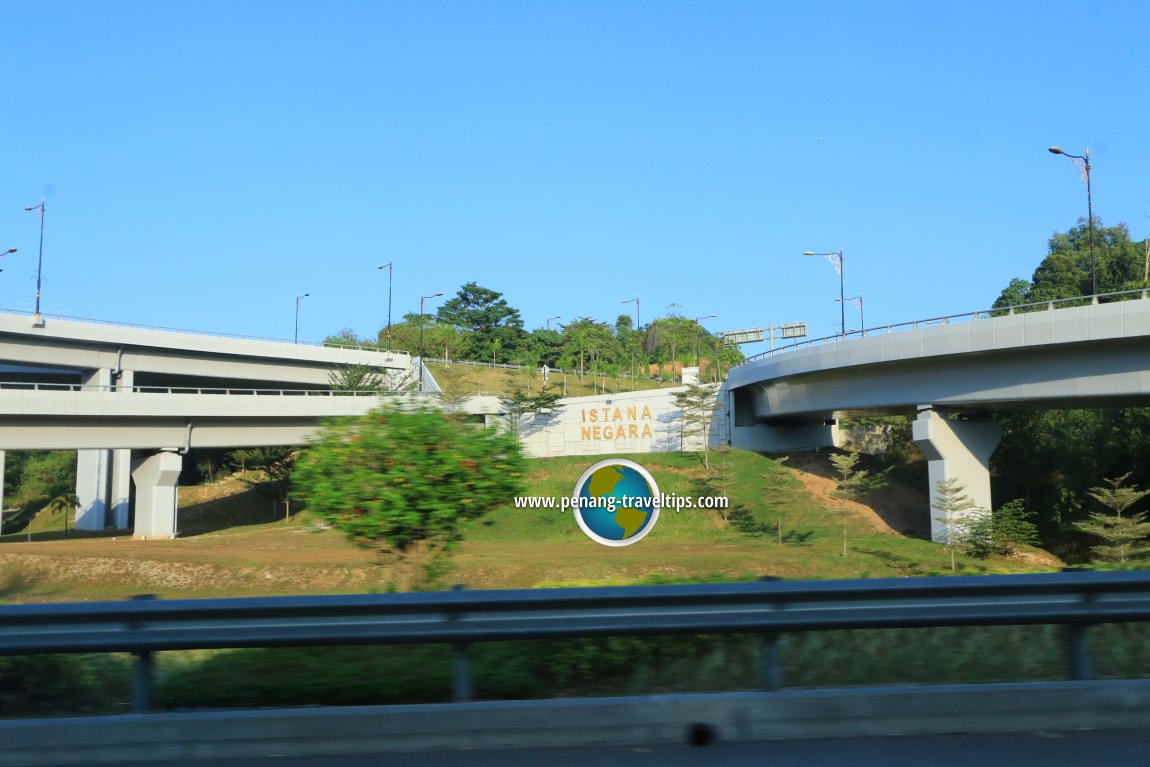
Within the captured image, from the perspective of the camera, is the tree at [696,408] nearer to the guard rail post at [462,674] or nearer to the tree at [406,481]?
the tree at [406,481]

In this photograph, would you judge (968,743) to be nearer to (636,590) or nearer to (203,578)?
(636,590)

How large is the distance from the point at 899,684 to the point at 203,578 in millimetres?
25132

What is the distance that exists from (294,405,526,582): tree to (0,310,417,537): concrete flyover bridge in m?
36.9

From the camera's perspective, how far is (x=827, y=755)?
5570mm

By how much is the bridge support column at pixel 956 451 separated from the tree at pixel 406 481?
30.6m

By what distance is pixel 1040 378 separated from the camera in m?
32.4

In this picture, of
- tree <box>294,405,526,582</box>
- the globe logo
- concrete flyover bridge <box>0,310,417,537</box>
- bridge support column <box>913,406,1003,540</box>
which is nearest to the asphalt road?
tree <box>294,405,526,582</box>

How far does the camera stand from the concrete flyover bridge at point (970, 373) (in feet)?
98.7

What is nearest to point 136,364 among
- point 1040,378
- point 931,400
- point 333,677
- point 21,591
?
point 21,591

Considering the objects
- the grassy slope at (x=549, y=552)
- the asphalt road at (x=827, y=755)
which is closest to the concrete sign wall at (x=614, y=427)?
the grassy slope at (x=549, y=552)

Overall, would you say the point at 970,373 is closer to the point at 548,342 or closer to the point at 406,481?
the point at 406,481

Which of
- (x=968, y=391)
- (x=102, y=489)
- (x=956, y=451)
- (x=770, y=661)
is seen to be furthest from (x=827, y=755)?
(x=102, y=489)

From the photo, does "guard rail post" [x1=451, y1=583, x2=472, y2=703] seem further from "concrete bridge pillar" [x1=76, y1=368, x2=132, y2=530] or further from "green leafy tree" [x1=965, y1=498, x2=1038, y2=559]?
"concrete bridge pillar" [x1=76, y1=368, x2=132, y2=530]

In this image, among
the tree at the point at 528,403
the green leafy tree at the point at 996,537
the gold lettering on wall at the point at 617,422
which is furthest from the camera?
the tree at the point at 528,403
